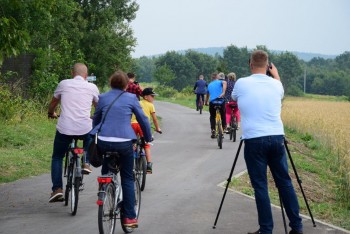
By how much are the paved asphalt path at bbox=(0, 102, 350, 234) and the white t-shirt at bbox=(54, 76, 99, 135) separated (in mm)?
1153

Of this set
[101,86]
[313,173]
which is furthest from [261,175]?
[101,86]

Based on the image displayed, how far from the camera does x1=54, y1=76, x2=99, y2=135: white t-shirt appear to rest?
345 inches

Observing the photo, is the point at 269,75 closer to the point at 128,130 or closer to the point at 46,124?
the point at 128,130

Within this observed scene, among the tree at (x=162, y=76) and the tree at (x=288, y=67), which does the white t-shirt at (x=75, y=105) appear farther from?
the tree at (x=288, y=67)

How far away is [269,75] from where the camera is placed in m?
7.84

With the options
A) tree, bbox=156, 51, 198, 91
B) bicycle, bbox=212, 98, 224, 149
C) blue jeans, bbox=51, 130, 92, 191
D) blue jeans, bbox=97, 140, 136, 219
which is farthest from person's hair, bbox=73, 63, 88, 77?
tree, bbox=156, 51, 198, 91

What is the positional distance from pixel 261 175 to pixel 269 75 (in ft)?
4.48

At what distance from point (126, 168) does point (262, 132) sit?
5.09ft

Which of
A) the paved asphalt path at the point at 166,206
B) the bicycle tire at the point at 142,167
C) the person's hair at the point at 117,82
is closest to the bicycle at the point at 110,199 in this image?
the paved asphalt path at the point at 166,206

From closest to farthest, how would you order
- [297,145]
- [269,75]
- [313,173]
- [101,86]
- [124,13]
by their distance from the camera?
[269,75] → [313,173] → [297,145] → [101,86] → [124,13]

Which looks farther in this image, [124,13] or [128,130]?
[124,13]

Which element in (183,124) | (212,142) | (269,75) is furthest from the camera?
(183,124)

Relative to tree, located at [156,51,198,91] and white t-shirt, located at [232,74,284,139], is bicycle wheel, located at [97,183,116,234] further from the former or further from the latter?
tree, located at [156,51,198,91]

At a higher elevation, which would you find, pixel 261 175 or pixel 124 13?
pixel 124 13
